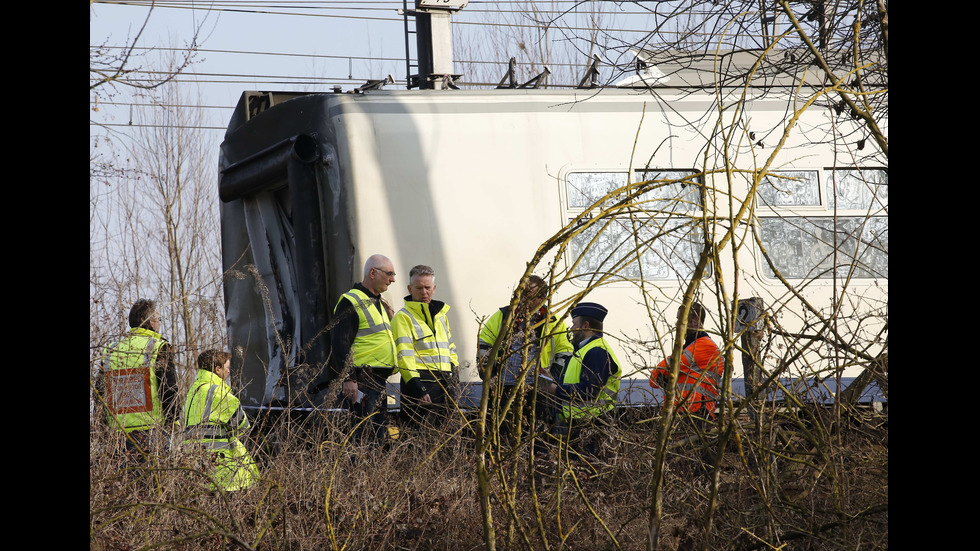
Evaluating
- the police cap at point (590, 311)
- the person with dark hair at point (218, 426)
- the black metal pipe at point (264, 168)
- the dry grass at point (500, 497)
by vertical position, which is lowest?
the dry grass at point (500, 497)

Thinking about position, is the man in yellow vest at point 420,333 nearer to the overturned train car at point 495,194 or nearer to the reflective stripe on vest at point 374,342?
the reflective stripe on vest at point 374,342

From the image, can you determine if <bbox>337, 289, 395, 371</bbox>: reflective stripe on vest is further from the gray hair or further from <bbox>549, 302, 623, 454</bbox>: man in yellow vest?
<bbox>549, 302, 623, 454</bbox>: man in yellow vest

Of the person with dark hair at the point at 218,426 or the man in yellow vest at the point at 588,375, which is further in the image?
the man in yellow vest at the point at 588,375

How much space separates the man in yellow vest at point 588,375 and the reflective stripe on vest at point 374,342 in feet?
3.99

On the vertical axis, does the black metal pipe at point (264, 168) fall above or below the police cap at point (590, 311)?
above

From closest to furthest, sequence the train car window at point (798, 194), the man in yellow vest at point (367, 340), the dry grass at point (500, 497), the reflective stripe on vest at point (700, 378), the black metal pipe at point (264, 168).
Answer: the reflective stripe on vest at point (700, 378)
the dry grass at point (500, 497)
the man in yellow vest at point (367, 340)
the black metal pipe at point (264, 168)
the train car window at point (798, 194)

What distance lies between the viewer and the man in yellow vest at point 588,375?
498 cm

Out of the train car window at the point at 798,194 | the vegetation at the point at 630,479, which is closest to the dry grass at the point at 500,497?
the vegetation at the point at 630,479

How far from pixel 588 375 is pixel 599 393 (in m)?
1.22

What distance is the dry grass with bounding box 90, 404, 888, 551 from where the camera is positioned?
3.85 meters

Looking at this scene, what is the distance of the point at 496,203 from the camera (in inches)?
264

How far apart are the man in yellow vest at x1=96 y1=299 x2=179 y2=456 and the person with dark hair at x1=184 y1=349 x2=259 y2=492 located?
0.13m

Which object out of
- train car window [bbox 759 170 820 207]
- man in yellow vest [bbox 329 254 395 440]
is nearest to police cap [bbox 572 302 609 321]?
man in yellow vest [bbox 329 254 395 440]
